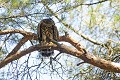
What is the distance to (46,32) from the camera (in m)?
3.07

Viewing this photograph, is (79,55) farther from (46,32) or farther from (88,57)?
(46,32)

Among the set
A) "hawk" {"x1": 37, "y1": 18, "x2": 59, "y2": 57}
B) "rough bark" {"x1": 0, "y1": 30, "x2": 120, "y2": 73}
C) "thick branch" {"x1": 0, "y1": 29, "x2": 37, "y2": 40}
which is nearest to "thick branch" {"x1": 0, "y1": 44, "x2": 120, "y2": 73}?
"rough bark" {"x1": 0, "y1": 30, "x2": 120, "y2": 73}

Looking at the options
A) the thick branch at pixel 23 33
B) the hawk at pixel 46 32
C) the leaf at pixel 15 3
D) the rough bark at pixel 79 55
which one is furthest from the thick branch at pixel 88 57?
the leaf at pixel 15 3

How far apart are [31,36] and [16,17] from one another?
0.27m

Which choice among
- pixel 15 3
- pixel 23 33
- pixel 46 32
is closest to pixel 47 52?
pixel 46 32

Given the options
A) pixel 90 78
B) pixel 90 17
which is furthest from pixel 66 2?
A: pixel 90 78

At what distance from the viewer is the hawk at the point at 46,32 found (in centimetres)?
297

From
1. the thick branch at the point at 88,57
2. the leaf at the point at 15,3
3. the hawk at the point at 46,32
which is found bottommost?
the thick branch at the point at 88,57

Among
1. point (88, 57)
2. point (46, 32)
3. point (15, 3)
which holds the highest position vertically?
point (15, 3)

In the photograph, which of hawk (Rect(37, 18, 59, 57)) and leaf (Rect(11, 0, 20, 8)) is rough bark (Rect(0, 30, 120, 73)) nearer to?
hawk (Rect(37, 18, 59, 57))

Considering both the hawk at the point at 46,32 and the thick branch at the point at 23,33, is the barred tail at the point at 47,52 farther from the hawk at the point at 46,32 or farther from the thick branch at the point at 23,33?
the thick branch at the point at 23,33

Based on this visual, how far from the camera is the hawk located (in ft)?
9.74

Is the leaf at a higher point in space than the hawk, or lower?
higher

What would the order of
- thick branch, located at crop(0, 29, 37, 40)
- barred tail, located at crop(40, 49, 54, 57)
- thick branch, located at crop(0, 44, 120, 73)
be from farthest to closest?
thick branch, located at crop(0, 29, 37, 40)
barred tail, located at crop(40, 49, 54, 57)
thick branch, located at crop(0, 44, 120, 73)
